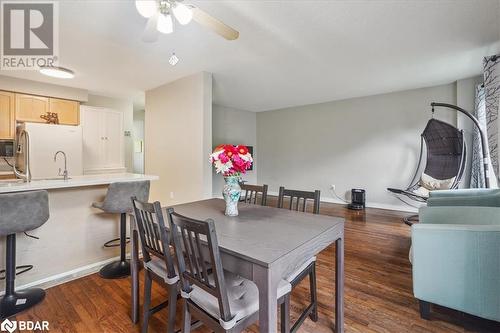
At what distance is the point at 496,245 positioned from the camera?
1.43 metres

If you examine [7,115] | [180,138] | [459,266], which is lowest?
[459,266]

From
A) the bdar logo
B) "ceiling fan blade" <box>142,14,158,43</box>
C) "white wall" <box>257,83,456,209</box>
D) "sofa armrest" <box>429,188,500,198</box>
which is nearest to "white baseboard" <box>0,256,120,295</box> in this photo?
the bdar logo

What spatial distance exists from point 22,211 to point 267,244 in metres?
1.84

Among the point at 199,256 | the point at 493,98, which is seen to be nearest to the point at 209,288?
the point at 199,256

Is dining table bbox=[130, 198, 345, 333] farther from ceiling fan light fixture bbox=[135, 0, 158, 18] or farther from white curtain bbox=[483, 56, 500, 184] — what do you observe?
white curtain bbox=[483, 56, 500, 184]

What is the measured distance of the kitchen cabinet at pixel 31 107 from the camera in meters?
4.09

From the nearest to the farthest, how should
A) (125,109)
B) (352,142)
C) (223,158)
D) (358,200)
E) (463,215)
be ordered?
(223,158)
(463,215)
(358,200)
(352,142)
(125,109)

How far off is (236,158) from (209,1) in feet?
4.69

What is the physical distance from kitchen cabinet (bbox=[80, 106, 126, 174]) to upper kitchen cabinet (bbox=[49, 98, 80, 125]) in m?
0.10

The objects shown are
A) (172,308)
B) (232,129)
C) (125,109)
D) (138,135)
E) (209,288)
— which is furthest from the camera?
(138,135)

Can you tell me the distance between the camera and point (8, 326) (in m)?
1.67

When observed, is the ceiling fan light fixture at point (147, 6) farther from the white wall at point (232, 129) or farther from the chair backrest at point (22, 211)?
the white wall at point (232, 129)

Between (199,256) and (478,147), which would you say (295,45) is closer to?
(199,256)

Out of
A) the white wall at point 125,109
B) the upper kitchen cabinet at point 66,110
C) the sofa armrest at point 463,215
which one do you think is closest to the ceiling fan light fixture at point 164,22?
the sofa armrest at point 463,215
